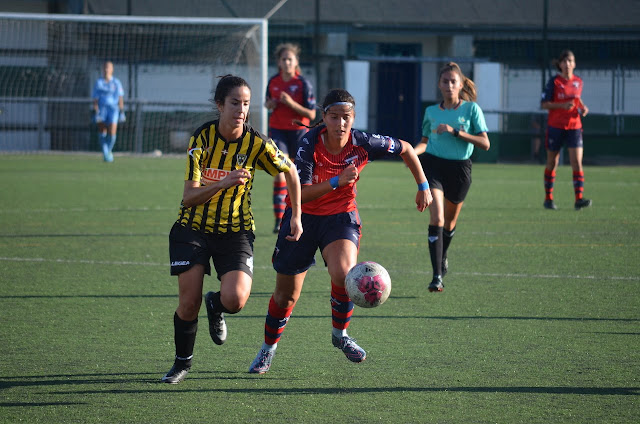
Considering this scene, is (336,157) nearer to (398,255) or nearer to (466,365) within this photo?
(466,365)

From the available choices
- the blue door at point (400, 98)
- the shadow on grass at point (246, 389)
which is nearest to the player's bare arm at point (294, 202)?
the shadow on grass at point (246, 389)

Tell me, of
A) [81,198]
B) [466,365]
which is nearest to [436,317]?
[466,365]

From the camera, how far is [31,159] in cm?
2294

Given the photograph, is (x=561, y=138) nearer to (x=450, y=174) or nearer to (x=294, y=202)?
(x=450, y=174)

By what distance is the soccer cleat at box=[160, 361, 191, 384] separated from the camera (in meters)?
4.95

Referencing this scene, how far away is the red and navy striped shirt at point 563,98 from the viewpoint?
1376 centimetres

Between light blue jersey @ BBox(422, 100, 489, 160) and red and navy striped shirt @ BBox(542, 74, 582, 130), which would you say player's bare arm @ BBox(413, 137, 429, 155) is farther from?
red and navy striped shirt @ BBox(542, 74, 582, 130)

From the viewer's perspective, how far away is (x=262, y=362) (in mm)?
5227

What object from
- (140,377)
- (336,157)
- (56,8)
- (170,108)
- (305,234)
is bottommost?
(140,377)

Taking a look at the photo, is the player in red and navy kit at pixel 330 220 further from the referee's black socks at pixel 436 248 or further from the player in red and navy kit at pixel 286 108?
the player in red and navy kit at pixel 286 108

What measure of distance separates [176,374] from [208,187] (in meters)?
1.01

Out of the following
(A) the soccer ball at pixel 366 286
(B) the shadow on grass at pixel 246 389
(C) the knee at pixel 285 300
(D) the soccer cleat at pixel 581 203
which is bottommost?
(B) the shadow on grass at pixel 246 389

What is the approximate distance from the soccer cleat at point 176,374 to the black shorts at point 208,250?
50cm

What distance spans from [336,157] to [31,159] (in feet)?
61.4
